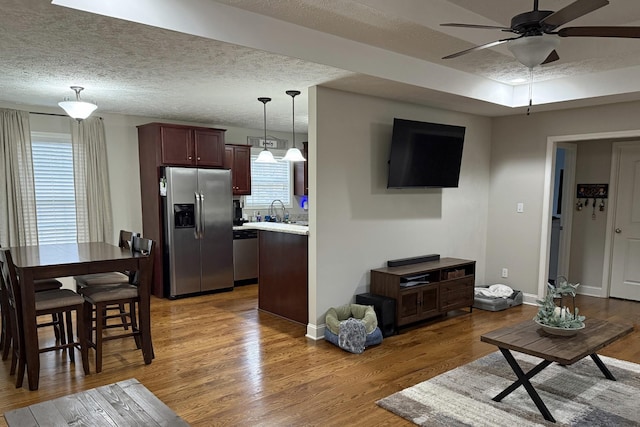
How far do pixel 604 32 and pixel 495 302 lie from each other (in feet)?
12.0

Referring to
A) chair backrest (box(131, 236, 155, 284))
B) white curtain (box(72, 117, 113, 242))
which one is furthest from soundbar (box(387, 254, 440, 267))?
white curtain (box(72, 117, 113, 242))

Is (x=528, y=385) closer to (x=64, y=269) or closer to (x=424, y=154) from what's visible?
(x=424, y=154)

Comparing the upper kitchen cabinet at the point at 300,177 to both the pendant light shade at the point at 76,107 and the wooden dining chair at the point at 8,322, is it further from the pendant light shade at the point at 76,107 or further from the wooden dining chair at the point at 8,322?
the wooden dining chair at the point at 8,322

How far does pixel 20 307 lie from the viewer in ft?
10.3

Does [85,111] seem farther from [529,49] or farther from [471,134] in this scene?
[471,134]

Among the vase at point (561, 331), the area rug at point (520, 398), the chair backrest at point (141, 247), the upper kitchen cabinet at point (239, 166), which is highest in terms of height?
the upper kitchen cabinet at point (239, 166)

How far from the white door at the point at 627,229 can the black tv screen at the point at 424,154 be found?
2350 millimetres

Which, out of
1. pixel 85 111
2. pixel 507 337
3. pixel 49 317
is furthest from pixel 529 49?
pixel 49 317

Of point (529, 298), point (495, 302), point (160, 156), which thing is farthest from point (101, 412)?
point (529, 298)

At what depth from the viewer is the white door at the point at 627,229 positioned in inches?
220

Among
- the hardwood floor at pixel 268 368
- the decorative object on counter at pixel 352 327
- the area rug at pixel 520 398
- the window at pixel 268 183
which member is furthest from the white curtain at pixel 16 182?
the area rug at pixel 520 398

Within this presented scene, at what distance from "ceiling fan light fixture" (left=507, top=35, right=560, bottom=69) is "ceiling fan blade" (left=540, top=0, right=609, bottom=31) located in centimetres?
6

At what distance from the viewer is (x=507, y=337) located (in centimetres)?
283

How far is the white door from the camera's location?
5.58 m
